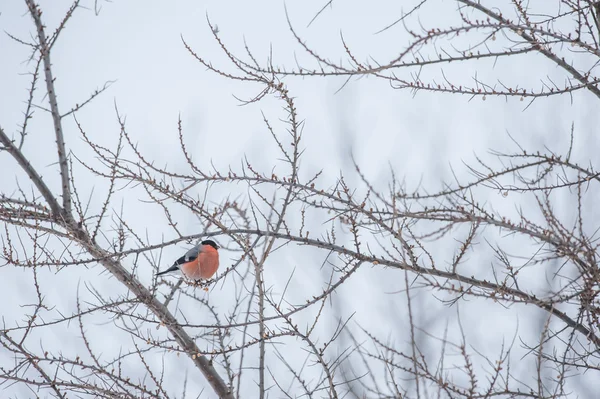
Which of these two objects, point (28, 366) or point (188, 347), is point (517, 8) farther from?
point (28, 366)

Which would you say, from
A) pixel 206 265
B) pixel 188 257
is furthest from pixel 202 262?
pixel 188 257

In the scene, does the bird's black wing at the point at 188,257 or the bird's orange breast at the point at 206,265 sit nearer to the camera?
the bird's orange breast at the point at 206,265

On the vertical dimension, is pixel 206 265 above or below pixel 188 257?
below

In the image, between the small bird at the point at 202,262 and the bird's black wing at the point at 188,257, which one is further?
the bird's black wing at the point at 188,257

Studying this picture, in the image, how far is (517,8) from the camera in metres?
2.93

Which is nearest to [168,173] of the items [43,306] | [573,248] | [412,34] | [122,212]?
[122,212]

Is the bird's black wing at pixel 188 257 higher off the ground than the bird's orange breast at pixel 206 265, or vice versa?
the bird's black wing at pixel 188 257

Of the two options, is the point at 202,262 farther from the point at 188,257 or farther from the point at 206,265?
the point at 188,257

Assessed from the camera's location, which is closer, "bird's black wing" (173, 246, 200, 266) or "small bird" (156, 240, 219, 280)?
"small bird" (156, 240, 219, 280)

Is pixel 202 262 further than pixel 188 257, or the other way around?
pixel 188 257

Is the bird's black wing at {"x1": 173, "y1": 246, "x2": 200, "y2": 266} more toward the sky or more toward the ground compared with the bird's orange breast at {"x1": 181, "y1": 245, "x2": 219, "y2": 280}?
more toward the sky

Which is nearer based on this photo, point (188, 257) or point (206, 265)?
point (206, 265)

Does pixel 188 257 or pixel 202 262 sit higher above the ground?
pixel 188 257

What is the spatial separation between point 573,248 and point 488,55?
116 cm
